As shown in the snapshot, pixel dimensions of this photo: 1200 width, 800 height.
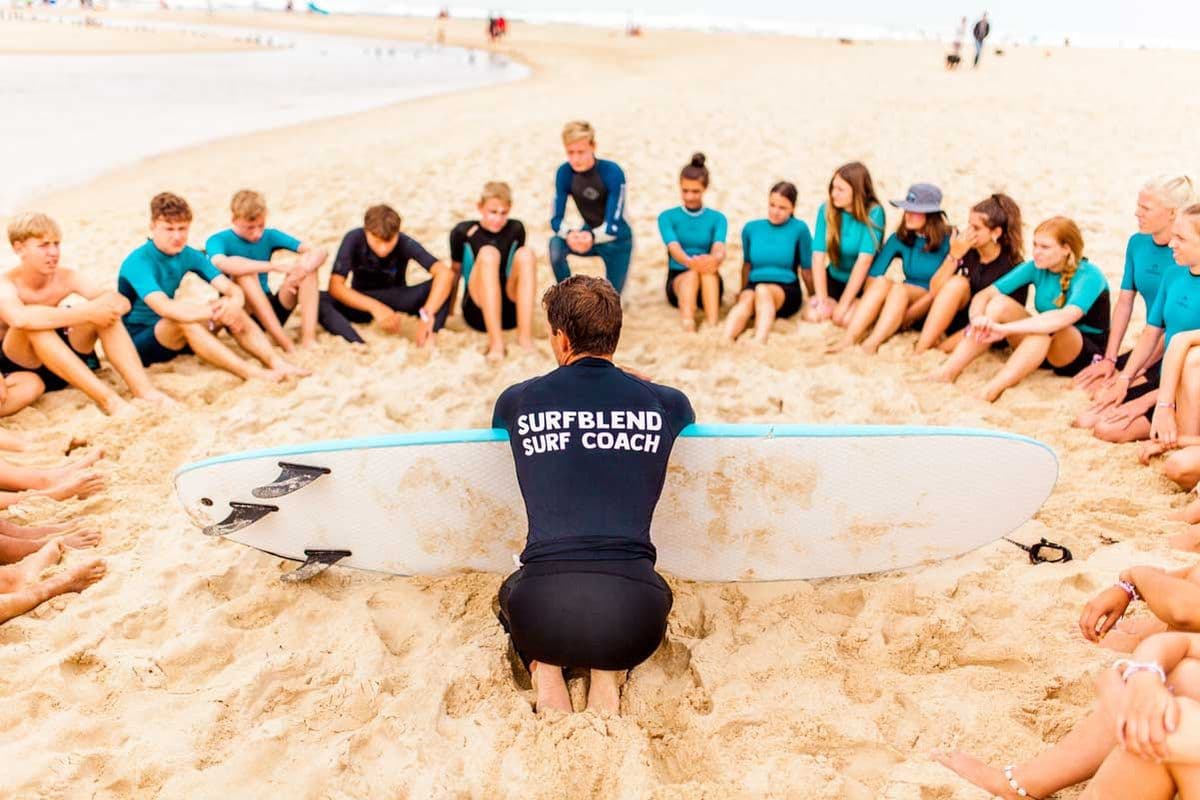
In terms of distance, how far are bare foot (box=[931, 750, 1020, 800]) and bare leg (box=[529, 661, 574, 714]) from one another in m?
0.93

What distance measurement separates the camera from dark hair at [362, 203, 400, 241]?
434cm

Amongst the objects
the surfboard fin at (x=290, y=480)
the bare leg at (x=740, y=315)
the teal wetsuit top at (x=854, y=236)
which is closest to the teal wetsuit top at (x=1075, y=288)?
the teal wetsuit top at (x=854, y=236)

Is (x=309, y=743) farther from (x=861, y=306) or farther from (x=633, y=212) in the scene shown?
(x=633, y=212)

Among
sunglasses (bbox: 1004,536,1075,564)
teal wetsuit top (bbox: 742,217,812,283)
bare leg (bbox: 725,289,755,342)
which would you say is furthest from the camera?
teal wetsuit top (bbox: 742,217,812,283)

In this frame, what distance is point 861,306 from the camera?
4438mm

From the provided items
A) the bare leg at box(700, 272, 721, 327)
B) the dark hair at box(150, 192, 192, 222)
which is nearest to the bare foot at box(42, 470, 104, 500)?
the dark hair at box(150, 192, 192, 222)

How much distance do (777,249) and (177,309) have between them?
3.20 m

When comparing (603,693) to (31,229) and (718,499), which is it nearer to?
(718,499)

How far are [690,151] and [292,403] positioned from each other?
615 cm

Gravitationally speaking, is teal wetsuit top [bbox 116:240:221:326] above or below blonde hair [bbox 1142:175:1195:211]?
below

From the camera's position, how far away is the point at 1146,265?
144 inches

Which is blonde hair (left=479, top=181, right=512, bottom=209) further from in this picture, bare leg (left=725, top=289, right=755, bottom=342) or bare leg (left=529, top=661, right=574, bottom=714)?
bare leg (left=529, top=661, right=574, bottom=714)

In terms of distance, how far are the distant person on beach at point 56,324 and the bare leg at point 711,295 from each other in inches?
114

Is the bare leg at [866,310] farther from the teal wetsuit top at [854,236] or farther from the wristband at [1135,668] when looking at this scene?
the wristband at [1135,668]
